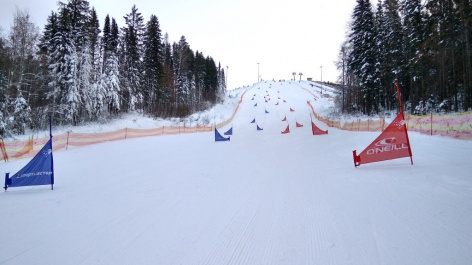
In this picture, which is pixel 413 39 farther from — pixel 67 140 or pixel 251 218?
pixel 67 140

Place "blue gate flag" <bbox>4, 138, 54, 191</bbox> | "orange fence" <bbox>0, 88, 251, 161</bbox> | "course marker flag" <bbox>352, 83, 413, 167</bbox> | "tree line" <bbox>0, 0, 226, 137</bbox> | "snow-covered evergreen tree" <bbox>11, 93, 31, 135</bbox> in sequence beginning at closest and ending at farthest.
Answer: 1. "blue gate flag" <bbox>4, 138, 54, 191</bbox>
2. "course marker flag" <bbox>352, 83, 413, 167</bbox>
3. "orange fence" <bbox>0, 88, 251, 161</bbox>
4. "snow-covered evergreen tree" <bbox>11, 93, 31, 135</bbox>
5. "tree line" <bbox>0, 0, 226, 137</bbox>

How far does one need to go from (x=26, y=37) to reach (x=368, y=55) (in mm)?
38246

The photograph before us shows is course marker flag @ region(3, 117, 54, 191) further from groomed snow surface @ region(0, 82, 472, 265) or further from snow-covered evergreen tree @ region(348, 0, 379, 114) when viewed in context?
snow-covered evergreen tree @ region(348, 0, 379, 114)

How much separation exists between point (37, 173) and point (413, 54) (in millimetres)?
33481

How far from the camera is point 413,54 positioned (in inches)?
1110

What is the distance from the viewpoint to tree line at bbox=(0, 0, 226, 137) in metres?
26.0

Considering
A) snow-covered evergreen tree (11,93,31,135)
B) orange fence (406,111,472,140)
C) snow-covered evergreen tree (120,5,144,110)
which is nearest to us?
orange fence (406,111,472,140)

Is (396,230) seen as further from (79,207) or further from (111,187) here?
(111,187)

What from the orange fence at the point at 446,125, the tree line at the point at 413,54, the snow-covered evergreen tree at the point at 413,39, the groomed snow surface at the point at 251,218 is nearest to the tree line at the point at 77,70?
the groomed snow surface at the point at 251,218

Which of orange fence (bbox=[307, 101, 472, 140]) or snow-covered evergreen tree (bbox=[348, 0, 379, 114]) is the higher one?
snow-covered evergreen tree (bbox=[348, 0, 379, 114])

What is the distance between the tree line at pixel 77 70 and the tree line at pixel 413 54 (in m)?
29.5

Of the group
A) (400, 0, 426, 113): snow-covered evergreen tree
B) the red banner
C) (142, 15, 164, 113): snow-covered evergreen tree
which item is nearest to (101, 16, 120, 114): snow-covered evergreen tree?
(142, 15, 164, 113): snow-covered evergreen tree

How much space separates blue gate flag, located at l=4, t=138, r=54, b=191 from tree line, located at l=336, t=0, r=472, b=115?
25.9 meters

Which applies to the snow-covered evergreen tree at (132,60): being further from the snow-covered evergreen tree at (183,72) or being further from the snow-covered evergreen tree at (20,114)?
the snow-covered evergreen tree at (183,72)
